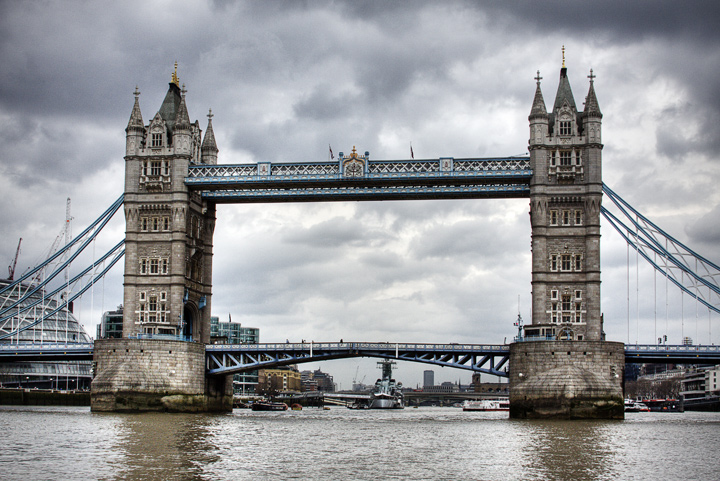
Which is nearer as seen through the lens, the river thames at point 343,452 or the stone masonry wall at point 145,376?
the river thames at point 343,452

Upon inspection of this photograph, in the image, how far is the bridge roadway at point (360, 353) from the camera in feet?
259

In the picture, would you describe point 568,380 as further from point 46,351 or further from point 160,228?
point 46,351

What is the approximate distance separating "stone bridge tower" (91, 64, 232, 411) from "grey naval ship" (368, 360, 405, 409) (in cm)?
7685

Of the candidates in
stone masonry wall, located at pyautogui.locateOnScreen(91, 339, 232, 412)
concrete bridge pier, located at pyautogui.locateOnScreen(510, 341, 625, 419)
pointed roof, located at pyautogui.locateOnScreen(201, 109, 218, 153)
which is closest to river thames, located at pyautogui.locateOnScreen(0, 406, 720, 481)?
concrete bridge pier, located at pyautogui.locateOnScreen(510, 341, 625, 419)

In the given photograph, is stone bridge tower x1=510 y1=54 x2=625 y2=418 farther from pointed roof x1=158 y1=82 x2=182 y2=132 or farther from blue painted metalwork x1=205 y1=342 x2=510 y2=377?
pointed roof x1=158 y1=82 x2=182 y2=132

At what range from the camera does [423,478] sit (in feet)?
116

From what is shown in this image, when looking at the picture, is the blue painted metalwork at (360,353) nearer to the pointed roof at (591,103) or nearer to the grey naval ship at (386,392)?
the pointed roof at (591,103)

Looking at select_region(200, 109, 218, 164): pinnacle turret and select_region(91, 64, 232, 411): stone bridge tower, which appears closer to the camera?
select_region(91, 64, 232, 411): stone bridge tower

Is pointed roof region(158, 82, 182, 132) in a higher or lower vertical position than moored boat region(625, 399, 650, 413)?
higher

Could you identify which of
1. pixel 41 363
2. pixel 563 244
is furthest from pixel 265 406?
pixel 41 363

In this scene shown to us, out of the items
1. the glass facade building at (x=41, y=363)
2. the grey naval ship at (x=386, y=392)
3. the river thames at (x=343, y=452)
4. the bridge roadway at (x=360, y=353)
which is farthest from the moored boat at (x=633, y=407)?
the glass facade building at (x=41, y=363)

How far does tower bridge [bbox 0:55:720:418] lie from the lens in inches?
3039

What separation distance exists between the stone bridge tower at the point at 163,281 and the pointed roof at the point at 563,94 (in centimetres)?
3696

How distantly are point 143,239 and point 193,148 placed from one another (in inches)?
465
